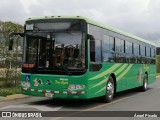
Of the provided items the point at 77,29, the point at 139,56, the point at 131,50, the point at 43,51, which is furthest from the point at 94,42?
the point at 139,56

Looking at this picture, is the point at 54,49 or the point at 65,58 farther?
the point at 54,49

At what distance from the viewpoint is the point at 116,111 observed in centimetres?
1254

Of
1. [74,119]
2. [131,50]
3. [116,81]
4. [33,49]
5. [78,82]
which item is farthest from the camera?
[131,50]

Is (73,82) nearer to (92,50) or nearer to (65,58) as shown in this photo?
(65,58)

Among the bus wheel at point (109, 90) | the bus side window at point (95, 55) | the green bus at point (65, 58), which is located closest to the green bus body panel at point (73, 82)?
the green bus at point (65, 58)

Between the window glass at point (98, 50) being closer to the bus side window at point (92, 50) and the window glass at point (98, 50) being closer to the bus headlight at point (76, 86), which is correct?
the bus side window at point (92, 50)

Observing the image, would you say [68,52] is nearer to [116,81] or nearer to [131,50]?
[116,81]

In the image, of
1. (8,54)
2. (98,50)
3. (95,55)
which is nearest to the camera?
(95,55)

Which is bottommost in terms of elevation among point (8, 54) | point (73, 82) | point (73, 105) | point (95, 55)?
point (73, 105)

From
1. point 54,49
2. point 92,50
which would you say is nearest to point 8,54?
point 54,49

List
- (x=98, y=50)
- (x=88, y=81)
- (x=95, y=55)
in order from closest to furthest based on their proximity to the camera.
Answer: (x=88, y=81)
(x=95, y=55)
(x=98, y=50)

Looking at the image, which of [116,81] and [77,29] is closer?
[77,29]

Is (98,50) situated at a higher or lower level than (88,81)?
higher

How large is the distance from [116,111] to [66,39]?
292cm
